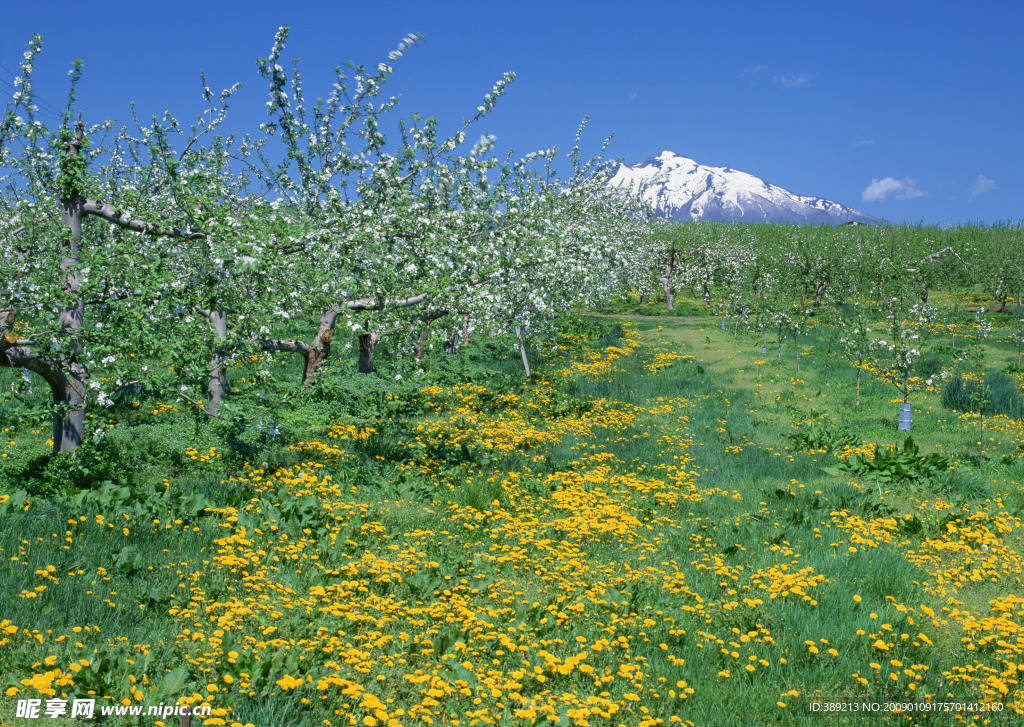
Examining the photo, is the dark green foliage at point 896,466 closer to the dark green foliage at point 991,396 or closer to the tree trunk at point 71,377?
the dark green foliage at point 991,396

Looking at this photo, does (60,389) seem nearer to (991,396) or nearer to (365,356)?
(365,356)

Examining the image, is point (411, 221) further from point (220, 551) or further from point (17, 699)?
point (17, 699)

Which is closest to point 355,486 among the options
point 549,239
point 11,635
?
point 11,635

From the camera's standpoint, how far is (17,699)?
4.29m

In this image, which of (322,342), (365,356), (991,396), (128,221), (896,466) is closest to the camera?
(128,221)

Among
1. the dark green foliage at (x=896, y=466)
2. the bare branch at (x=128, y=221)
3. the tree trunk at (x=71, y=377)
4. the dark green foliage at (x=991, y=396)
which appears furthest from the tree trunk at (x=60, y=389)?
the dark green foliage at (x=991, y=396)

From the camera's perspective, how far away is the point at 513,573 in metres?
7.30

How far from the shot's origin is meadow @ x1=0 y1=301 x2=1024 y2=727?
4.85 meters

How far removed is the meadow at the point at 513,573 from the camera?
4852 mm

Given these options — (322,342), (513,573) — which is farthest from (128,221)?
(513,573)

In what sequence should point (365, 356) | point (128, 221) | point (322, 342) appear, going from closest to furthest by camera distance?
point (128, 221), point (322, 342), point (365, 356)

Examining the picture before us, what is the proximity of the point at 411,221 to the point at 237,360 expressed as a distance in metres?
3.53

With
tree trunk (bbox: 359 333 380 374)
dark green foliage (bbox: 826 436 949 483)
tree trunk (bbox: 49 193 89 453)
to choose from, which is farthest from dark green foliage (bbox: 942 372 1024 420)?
tree trunk (bbox: 49 193 89 453)

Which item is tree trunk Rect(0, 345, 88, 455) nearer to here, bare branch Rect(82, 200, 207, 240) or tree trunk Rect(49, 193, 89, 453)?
tree trunk Rect(49, 193, 89, 453)
